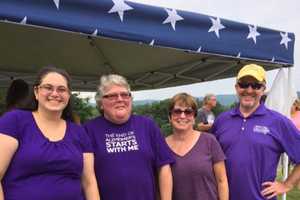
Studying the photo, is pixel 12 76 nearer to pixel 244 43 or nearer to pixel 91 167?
pixel 244 43

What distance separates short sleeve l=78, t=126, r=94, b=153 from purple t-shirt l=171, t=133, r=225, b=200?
1.86 ft

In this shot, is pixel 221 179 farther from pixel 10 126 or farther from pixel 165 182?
pixel 10 126

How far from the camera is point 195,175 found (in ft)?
9.33

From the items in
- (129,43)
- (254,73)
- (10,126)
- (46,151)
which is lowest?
(46,151)

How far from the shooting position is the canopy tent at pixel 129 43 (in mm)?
3004

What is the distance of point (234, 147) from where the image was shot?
3.10 m

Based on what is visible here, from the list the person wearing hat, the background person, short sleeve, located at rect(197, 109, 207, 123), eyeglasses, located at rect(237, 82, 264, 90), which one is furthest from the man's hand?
short sleeve, located at rect(197, 109, 207, 123)

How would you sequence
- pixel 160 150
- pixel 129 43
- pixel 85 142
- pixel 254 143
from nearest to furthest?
1. pixel 85 142
2. pixel 160 150
3. pixel 254 143
4. pixel 129 43

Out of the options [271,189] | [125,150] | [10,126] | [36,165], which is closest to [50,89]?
[10,126]

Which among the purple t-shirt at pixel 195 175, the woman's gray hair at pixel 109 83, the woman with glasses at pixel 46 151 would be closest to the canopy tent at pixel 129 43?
the woman's gray hair at pixel 109 83

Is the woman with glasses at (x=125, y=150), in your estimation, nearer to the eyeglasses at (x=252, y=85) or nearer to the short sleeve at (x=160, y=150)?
the short sleeve at (x=160, y=150)

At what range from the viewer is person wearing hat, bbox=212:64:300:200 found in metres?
3.05

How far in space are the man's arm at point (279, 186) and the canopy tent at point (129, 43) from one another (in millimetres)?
1136

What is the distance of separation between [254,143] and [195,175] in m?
0.48
